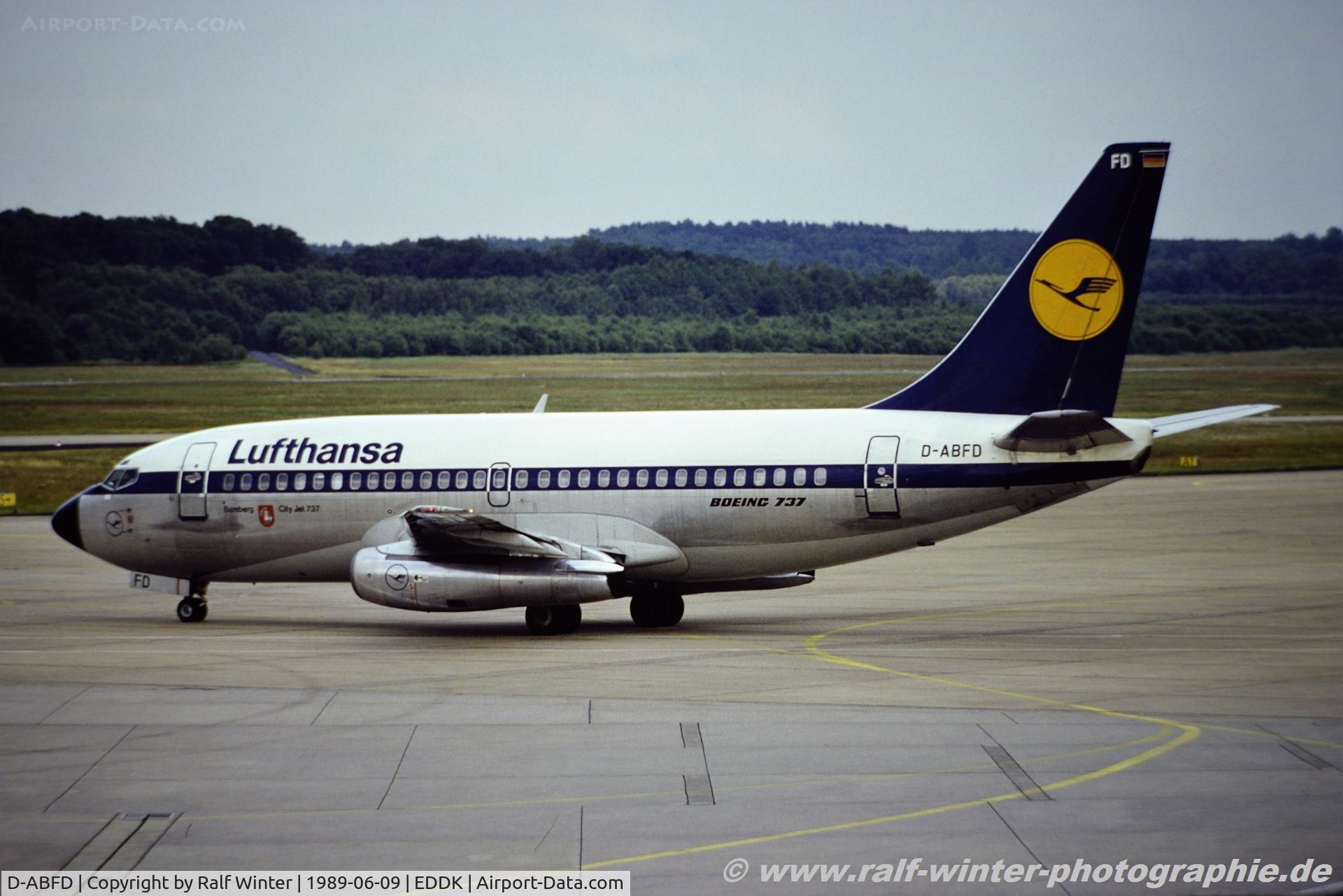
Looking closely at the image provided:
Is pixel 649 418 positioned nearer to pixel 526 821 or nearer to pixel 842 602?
pixel 842 602

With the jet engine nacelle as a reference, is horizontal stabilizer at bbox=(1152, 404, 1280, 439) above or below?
above

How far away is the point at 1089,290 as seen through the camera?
24406 millimetres

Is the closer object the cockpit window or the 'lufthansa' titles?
the 'lufthansa' titles

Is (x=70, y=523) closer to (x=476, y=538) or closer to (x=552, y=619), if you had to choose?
(x=476, y=538)

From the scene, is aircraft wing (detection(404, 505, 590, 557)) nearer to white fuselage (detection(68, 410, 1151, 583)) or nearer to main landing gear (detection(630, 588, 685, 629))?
white fuselage (detection(68, 410, 1151, 583))

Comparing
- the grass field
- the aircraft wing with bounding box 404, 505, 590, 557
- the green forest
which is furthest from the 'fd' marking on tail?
the green forest

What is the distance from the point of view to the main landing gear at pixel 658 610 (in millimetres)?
27531

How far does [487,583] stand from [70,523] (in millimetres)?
10082

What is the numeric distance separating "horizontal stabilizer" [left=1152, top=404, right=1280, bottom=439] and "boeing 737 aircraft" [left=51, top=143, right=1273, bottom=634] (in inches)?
2.8

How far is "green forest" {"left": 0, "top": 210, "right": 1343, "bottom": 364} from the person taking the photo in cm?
8531
